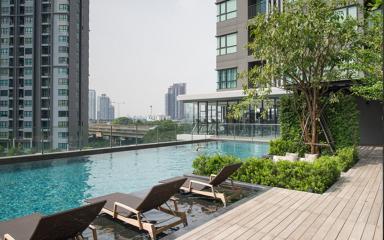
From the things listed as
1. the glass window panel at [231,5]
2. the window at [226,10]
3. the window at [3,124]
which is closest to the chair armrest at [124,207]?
the window at [226,10]

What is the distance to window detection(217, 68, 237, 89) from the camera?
29.4 m

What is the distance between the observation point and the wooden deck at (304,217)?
489cm

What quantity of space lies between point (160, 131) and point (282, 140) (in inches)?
403

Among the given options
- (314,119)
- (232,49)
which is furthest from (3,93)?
(314,119)

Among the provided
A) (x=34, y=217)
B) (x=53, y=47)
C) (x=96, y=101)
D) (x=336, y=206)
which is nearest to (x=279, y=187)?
(x=336, y=206)

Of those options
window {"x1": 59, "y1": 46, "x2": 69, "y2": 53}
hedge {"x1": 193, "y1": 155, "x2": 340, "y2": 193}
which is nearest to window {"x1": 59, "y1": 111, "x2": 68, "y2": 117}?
window {"x1": 59, "y1": 46, "x2": 69, "y2": 53}

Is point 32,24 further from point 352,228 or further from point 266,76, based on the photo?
point 352,228

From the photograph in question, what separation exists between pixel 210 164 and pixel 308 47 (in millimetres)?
6227

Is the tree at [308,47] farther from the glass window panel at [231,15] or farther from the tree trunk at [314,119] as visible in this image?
the glass window panel at [231,15]

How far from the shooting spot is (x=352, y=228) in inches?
202

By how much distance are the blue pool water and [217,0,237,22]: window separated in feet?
56.0

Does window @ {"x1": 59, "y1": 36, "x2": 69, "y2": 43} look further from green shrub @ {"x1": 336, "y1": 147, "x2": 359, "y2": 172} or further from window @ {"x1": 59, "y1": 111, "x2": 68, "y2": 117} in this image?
green shrub @ {"x1": 336, "y1": 147, "x2": 359, "y2": 172}

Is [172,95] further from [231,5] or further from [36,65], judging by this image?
[231,5]

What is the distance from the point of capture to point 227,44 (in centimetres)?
3041
